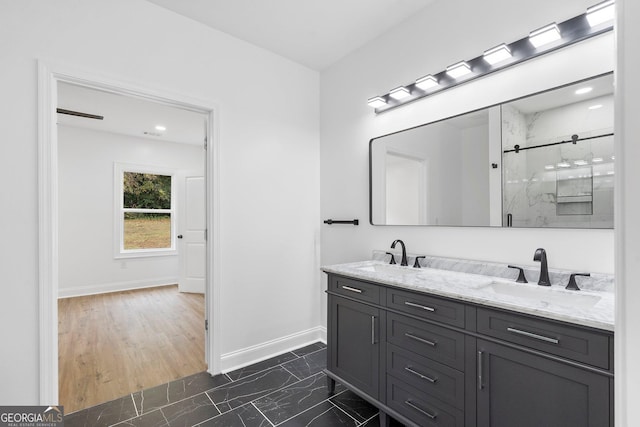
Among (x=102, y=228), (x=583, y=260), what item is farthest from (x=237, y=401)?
(x=102, y=228)

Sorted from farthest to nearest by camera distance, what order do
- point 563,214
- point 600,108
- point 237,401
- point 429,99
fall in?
point 429,99, point 237,401, point 563,214, point 600,108

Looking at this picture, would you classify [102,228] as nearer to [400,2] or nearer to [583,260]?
[400,2]

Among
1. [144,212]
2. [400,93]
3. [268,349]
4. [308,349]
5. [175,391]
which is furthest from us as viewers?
[144,212]

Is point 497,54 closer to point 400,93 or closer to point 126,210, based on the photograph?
point 400,93

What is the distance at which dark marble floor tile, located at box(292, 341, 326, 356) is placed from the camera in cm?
293

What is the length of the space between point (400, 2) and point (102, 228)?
5.54 m

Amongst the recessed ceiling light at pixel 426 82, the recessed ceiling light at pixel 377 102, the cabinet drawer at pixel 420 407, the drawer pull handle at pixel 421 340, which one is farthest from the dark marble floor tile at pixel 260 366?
the recessed ceiling light at pixel 426 82

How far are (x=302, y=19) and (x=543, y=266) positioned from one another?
93.3 inches

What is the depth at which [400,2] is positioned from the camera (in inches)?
88.1

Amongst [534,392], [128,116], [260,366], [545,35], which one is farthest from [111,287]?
[545,35]

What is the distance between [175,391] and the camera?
2285 mm

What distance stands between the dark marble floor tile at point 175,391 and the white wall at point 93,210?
11.8 ft

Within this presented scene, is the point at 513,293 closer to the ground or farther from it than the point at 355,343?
farther from it

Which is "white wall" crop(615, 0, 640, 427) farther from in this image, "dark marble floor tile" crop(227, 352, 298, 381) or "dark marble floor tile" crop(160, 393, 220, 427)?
"dark marble floor tile" crop(227, 352, 298, 381)
